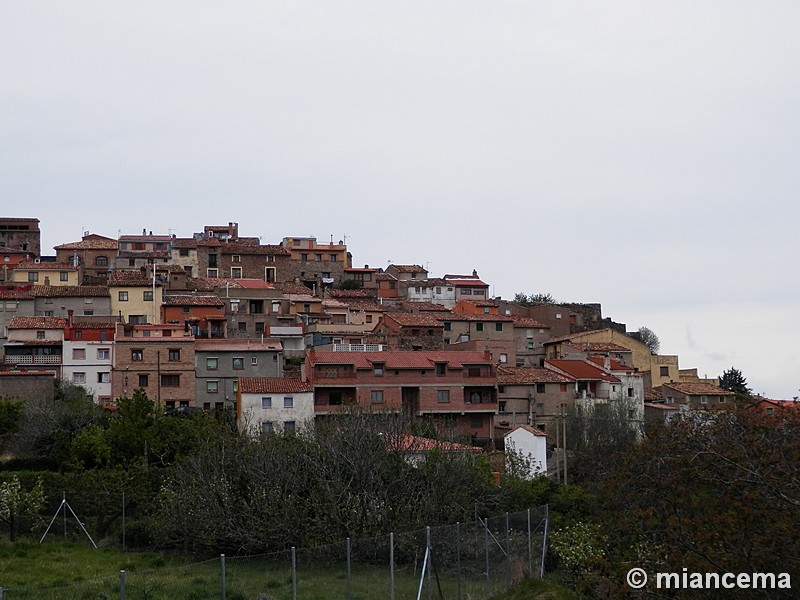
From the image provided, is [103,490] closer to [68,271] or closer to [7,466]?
[7,466]

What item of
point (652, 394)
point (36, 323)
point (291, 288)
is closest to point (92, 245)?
point (291, 288)

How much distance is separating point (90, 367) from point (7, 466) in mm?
15635

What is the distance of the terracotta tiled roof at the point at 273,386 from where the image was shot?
52.5 meters

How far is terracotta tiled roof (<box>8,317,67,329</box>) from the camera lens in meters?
61.9

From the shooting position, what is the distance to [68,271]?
82250 millimetres

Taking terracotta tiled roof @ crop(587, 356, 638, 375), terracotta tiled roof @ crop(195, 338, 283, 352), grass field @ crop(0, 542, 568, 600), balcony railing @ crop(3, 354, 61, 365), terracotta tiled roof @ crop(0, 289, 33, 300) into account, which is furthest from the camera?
terracotta tiled roof @ crop(587, 356, 638, 375)

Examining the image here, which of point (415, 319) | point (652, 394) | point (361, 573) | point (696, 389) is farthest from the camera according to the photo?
point (652, 394)

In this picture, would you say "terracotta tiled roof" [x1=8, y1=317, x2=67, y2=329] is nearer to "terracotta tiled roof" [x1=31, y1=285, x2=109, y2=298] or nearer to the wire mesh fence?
"terracotta tiled roof" [x1=31, y1=285, x2=109, y2=298]

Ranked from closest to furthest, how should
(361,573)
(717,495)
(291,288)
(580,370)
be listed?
(717,495), (361,573), (580,370), (291,288)

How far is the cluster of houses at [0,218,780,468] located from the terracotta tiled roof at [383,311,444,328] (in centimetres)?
14

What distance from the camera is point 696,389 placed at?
240 feet

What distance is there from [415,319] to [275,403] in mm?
20508

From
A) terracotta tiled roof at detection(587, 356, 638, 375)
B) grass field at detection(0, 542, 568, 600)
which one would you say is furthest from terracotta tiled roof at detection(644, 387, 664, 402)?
grass field at detection(0, 542, 568, 600)

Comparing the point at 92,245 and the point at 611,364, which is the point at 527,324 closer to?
the point at 611,364
